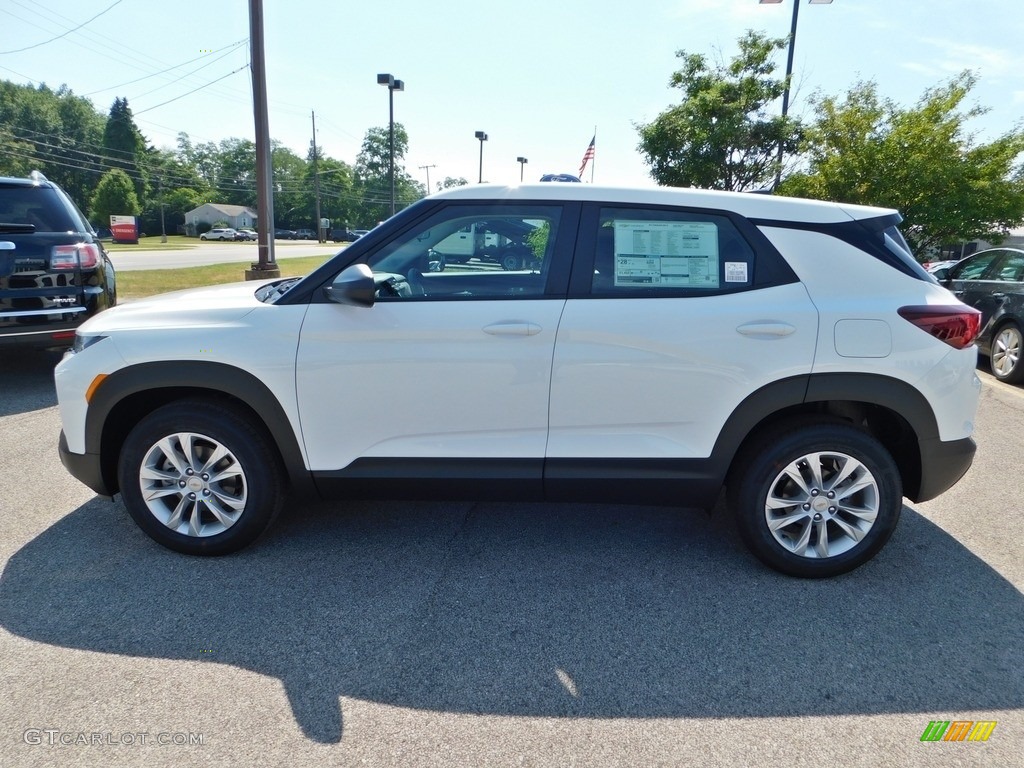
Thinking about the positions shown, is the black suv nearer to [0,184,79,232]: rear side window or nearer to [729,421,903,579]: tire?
[0,184,79,232]: rear side window

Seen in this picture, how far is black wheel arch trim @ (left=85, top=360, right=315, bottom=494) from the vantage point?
2.97 m

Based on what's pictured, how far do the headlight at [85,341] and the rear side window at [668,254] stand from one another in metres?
2.31

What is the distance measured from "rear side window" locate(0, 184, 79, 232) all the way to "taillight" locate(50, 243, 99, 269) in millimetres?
217

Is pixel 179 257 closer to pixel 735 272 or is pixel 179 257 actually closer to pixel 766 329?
pixel 735 272

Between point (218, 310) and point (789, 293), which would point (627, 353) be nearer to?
point (789, 293)

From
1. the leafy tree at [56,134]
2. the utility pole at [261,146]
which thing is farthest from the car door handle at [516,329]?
the leafy tree at [56,134]

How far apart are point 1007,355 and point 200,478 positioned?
8236mm

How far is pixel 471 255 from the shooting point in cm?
311

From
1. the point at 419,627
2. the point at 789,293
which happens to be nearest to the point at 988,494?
the point at 789,293

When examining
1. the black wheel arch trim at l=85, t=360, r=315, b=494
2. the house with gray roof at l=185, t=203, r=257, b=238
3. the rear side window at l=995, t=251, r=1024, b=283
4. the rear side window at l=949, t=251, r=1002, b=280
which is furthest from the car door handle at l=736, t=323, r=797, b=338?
the house with gray roof at l=185, t=203, r=257, b=238

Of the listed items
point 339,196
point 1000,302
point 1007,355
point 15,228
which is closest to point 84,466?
point 15,228

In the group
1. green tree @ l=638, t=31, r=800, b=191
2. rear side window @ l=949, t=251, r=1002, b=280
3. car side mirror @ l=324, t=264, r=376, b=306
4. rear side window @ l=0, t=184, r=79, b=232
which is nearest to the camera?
car side mirror @ l=324, t=264, r=376, b=306

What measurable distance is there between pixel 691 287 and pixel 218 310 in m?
2.17

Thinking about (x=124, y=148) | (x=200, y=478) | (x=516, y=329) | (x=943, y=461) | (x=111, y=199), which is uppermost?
(x=124, y=148)
